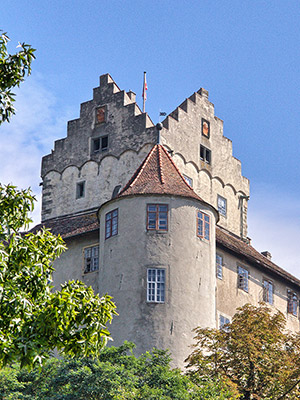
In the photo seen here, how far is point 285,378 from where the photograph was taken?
39.1 meters

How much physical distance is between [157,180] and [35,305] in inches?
1056

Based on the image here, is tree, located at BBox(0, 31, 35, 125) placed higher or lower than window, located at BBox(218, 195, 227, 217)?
lower

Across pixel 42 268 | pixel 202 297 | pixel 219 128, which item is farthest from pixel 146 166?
pixel 42 268

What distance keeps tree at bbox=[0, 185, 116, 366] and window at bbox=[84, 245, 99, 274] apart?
26905 millimetres

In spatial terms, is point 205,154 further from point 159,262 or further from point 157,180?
point 159,262

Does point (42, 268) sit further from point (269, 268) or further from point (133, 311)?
point (269, 268)

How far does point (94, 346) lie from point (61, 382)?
55.7 ft

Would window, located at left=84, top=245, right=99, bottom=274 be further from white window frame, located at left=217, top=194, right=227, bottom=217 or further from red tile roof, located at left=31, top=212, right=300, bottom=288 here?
white window frame, located at left=217, top=194, right=227, bottom=217

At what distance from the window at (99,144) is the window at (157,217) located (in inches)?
432

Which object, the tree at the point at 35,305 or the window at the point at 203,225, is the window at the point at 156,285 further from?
the tree at the point at 35,305

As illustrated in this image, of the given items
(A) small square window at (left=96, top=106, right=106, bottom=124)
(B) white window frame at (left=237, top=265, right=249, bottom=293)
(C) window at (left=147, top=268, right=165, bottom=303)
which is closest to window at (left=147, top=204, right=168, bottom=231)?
(C) window at (left=147, top=268, right=165, bottom=303)

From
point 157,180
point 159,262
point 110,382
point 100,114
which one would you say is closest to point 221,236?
point 157,180

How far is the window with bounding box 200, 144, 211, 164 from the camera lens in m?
55.9

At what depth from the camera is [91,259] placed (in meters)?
47.4
